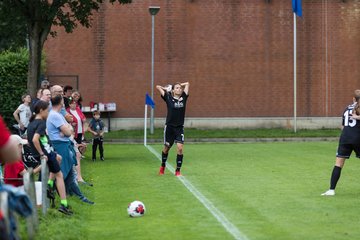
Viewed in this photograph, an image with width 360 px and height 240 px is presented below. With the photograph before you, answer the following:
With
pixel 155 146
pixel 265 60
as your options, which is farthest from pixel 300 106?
pixel 155 146

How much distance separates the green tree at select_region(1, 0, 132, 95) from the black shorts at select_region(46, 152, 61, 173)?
1496cm

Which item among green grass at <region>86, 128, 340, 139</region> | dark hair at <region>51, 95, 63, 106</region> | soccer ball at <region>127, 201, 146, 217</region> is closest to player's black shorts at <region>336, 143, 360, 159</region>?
soccer ball at <region>127, 201, 146, 217</region>

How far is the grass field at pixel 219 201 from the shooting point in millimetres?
11711

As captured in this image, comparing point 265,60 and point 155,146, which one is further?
point 265,60

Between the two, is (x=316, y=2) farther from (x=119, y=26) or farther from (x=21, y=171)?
(x=21, y=171)

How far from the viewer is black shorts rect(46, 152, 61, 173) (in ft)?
43.5

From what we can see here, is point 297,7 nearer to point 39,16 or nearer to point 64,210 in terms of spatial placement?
point 39,16

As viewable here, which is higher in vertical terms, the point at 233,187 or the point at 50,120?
the point at 50,120

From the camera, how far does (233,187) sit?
1705cm

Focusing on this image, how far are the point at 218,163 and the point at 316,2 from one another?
2124 cm

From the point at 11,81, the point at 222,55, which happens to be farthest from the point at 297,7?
the point at 11,81

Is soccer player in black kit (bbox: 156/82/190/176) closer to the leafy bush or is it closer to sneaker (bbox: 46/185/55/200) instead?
sneaker (bbox: 46/185/55/200)

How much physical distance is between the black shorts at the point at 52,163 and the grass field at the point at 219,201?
2.30ft

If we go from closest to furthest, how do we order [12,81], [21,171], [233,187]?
[21,171], [233,187], [12,81]
